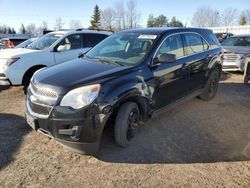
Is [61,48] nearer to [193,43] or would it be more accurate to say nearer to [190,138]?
[193,43]

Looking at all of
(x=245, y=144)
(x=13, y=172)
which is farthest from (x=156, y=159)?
(x=13, y=172)

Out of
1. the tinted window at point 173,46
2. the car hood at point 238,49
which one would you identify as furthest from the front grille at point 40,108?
the car hood at point 238,49

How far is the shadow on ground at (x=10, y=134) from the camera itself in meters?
3.58

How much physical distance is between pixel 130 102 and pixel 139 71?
51 cm

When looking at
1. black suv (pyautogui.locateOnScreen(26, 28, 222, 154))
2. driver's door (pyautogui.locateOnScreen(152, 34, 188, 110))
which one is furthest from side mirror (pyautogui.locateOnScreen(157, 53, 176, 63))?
driver's door (pyautogui.locateOnScreen(152, 34, 188, 110))

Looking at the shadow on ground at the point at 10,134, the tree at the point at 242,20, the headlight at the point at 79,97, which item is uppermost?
the tree at the point at 242,20

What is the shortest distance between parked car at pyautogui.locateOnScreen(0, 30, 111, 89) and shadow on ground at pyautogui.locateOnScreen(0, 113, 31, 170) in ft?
5.44

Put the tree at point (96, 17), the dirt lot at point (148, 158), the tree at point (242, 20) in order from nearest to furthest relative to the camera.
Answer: the dirt lot at point (148, 158)
the tree at point (96, 17)
the tree at point (242, 20)

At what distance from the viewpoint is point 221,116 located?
5.32 metres

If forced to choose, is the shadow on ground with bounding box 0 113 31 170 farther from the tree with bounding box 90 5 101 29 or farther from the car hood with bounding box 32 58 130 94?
the tree with bounding box 90 5 101 29

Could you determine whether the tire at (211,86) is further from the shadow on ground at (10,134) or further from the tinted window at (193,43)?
the shadow on ground at (10,134)

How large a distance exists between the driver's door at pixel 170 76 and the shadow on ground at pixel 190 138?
0.53 m

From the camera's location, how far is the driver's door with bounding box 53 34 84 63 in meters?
7.21

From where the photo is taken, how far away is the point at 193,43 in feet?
17.5
